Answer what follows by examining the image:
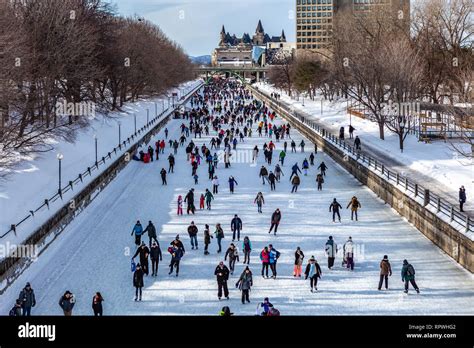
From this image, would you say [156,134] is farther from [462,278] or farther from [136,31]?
[462,278]

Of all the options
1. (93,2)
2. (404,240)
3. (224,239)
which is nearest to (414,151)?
(404,240)

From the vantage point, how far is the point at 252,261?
17922 millimetres

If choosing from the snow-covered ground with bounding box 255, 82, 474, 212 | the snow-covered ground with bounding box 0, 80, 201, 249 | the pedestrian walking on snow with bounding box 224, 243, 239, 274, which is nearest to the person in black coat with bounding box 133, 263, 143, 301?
the pedestrian walking on snow with bounding box 224, 243, 239, 274

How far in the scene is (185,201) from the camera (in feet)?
78.2

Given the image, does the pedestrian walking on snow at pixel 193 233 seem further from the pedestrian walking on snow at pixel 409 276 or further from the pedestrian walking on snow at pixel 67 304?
the pedestrian walking on snow at pixel 409 276

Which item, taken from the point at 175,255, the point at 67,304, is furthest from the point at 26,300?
the point at 175,255

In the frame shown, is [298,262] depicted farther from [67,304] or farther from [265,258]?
[67,304]

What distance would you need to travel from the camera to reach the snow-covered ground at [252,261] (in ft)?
47.9

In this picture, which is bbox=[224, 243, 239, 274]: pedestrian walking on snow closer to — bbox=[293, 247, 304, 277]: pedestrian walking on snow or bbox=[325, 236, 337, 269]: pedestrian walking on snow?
bbox=[293, 247, 304, 277]: pedestrian walking on snow

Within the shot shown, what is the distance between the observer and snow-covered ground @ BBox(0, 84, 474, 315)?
47.9ft

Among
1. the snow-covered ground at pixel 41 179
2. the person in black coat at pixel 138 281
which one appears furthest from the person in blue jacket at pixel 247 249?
the snow-covered ground at pixel 41 179

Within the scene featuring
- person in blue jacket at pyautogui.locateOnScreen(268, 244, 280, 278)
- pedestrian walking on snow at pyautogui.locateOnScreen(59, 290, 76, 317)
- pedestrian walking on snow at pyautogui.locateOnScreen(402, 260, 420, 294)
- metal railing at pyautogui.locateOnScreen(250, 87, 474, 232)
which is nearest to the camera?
pedestrian walking on snow at pyautogui.locateOnScreen(59, 290, 76, 317)

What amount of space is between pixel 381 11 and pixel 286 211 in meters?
52.8
